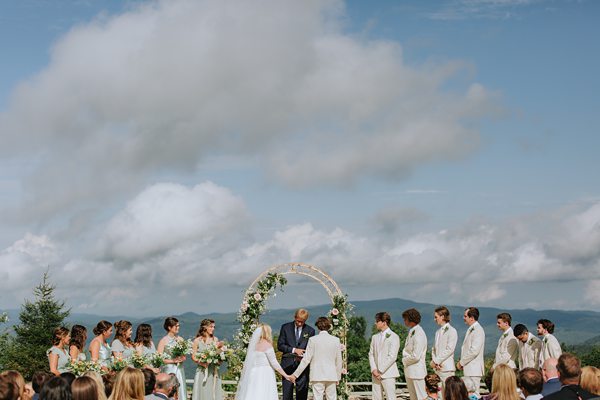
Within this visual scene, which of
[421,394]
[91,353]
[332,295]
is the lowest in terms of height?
[421,394]

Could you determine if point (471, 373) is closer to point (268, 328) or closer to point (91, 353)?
point (268, 328)

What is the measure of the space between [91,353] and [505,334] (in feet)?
24.6

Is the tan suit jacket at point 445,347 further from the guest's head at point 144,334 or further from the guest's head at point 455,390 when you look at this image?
the guest's head at point 455,390

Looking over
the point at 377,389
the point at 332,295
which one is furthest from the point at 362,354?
the point at 377,389

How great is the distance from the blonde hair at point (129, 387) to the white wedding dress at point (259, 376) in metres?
5.99

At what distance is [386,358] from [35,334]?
20861 mm

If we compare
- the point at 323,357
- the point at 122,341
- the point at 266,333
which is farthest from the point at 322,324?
the point at 122,341

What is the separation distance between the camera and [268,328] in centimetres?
1244

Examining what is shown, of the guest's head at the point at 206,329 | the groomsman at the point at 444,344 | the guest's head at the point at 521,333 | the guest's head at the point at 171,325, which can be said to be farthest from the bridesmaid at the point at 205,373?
the guest's head at the point at 521,333

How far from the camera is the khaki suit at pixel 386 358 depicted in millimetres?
12883

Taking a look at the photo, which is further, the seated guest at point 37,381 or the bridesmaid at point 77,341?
the bridesmaid at point 77,341

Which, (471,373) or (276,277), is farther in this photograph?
(276,277)

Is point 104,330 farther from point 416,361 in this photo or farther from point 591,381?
point 591,381

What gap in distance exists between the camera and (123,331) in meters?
11.4
